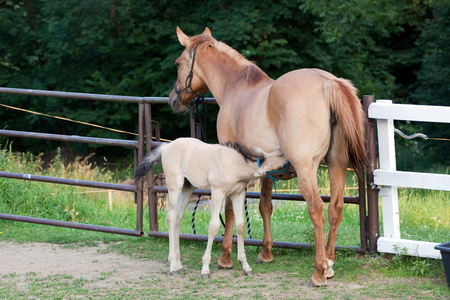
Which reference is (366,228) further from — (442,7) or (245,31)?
(442,7)

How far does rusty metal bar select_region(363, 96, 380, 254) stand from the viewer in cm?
495

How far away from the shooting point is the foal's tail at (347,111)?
4371 millimetres

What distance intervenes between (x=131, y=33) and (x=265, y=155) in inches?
529

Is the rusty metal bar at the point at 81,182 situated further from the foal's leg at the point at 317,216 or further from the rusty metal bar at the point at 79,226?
the foal's leg at the point at 317,216

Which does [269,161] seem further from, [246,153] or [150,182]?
[150,182]

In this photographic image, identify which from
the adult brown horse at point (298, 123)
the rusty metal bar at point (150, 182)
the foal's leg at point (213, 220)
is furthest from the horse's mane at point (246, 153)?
the rusty metal bar at point (150, 182)

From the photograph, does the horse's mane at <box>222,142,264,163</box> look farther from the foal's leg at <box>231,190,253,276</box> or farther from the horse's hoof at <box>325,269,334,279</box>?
the horse's hoof at <box>325,269,334,279</box>

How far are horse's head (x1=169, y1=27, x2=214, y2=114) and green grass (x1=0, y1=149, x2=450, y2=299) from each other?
1499mm

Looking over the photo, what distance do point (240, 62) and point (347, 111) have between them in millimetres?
1461

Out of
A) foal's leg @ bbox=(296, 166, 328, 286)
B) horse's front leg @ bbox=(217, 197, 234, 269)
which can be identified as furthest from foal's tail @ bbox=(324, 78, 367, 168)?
horse's front leg @ bbox=(217, 197, 234, 269)

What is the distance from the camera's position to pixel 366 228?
5152 millimetres

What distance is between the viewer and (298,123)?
4406mm

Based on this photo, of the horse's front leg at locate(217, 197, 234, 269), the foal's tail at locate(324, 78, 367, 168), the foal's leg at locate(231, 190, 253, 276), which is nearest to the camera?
the foal's tail at locate(324, 78, 367, 168)

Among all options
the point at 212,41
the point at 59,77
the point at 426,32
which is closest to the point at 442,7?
the point at 426,32
